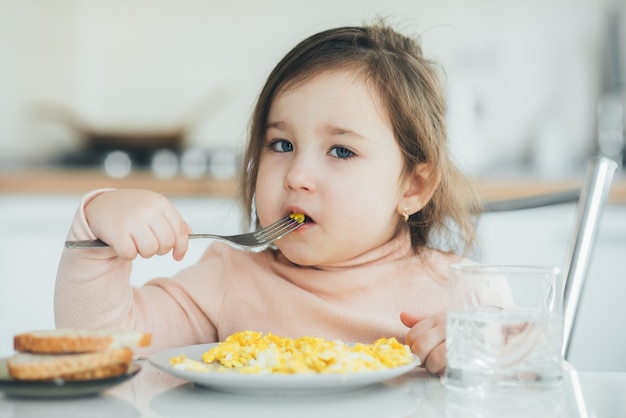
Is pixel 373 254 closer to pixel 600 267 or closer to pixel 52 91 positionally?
pixel 600 267

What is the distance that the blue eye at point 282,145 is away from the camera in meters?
1.24

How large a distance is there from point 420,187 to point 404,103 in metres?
0.15

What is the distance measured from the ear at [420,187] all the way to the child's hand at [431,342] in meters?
0.42

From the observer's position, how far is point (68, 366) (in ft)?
2.22

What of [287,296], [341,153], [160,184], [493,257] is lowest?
[493,257]

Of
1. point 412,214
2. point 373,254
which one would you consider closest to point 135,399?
point 373,254

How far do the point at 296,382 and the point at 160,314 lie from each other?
21.2 inches

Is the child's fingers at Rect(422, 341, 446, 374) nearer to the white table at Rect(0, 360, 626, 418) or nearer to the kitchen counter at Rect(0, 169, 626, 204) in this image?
the white table at Rect(0, 360, 626, 418)

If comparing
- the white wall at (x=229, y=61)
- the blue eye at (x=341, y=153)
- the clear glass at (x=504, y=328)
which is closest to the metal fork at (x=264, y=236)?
the blue eye at (x=341, y=153)

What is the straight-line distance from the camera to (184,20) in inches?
145

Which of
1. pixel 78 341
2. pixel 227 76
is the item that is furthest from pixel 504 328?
pixel 227 76

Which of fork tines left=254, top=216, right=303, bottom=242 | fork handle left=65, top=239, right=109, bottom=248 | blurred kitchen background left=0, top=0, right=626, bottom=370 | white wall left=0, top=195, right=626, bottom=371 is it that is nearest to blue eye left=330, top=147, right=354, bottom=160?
fork tines left=254, top=216, right=303, bottom=242

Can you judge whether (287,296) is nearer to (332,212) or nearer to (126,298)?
(332,212)

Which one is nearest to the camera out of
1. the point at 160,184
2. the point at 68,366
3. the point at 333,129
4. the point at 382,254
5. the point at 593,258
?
the point at 68,366
